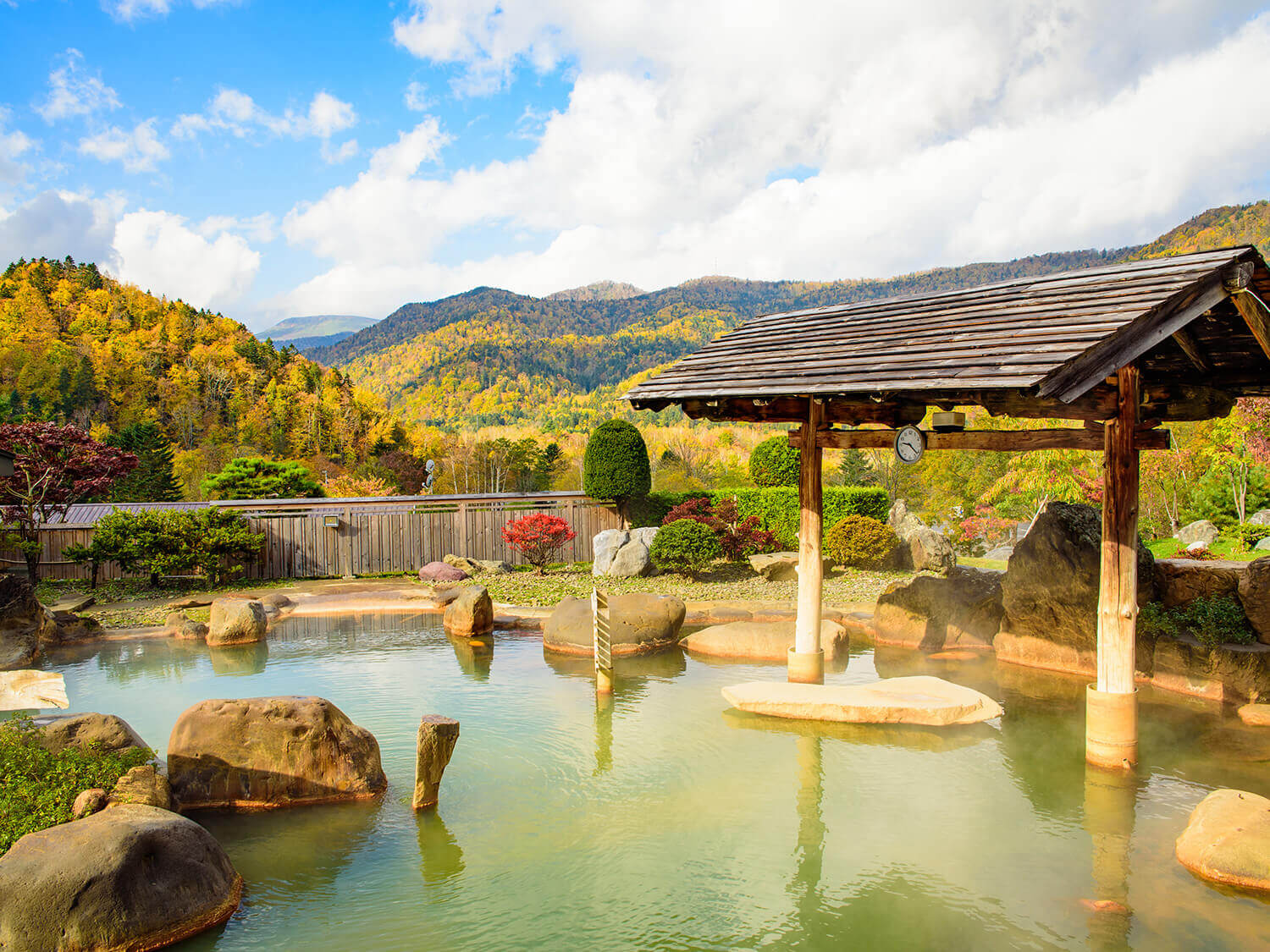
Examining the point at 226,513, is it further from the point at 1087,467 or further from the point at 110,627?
the point at 1087,467

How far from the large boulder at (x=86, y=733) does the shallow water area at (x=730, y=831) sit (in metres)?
0.83

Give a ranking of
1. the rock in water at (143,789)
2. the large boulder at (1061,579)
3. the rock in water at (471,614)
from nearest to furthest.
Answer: the rock in water at (143,789) < the large boulder at (1061,579) < the rock in water at (471,614)

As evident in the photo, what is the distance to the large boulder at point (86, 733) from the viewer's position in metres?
5.62

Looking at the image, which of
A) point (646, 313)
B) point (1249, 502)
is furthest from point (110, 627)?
point (646, 313)

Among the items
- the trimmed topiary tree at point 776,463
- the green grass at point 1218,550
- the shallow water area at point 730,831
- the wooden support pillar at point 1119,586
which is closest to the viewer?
the shallow water area at point 730,831

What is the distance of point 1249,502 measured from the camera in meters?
18.9

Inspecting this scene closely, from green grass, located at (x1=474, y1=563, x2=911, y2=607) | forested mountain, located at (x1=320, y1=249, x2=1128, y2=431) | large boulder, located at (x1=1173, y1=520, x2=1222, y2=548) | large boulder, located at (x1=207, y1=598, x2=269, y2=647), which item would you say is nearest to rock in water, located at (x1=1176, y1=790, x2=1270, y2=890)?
green grass, located at (x1=474, y1=563, x2=911, y2=607)

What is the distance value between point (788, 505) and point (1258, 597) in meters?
10.8

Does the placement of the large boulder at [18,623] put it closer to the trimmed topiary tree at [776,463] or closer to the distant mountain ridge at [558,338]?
the trimmed topiary tree at [776,463]

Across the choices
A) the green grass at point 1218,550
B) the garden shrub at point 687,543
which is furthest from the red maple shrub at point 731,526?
the green grass at point 1218,550

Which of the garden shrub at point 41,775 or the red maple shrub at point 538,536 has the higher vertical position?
the red maple shrub at point 538,536

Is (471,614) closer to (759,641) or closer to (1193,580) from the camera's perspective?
(759,641)

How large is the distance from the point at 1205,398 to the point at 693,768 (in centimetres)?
596

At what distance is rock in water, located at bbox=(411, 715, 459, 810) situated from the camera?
589cm
